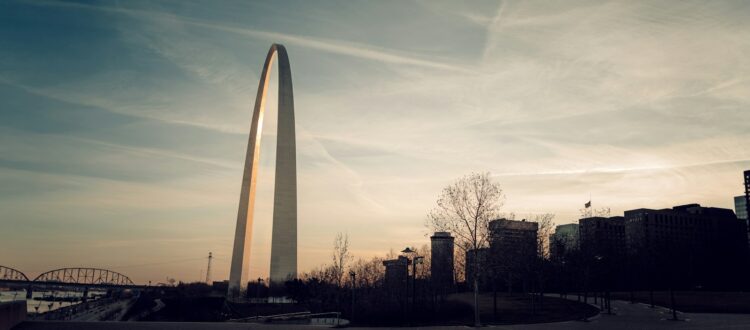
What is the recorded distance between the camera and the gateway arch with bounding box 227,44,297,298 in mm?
74750

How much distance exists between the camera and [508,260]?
5525 centimetres

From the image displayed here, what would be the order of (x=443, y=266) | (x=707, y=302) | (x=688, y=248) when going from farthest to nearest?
(x=688, y=248) → (x=443, y=266) → (x=707, y=302)

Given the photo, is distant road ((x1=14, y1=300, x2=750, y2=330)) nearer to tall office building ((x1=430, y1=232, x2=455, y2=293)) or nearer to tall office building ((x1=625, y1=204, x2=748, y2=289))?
tall office building ((x1=625, y1=204, x2=748, y2=289))

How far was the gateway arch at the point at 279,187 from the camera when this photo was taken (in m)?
74.8

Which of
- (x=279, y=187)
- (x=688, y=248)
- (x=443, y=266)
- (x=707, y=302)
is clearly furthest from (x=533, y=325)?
(x=688, y=248)

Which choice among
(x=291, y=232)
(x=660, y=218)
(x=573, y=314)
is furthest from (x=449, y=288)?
(x=660, y=218)

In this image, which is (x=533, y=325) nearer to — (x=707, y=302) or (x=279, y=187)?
(x=707, y=302)

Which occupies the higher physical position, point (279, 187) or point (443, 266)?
point (279, 187)

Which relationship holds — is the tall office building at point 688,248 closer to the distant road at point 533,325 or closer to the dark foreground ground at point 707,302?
the dark foreground ground at point 707,302

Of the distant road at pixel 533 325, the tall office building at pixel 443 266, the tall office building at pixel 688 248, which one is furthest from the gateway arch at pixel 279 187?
the tall office building at pixel 688 248

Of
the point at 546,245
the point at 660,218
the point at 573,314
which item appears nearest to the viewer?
the point at 573,314

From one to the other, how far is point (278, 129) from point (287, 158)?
167 inches

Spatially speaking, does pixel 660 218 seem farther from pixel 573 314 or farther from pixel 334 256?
pixel 573 314

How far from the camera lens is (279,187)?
74812 mm
